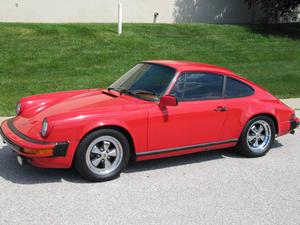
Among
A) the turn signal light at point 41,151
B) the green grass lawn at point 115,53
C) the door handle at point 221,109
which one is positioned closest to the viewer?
the turn signal light at point 41,151

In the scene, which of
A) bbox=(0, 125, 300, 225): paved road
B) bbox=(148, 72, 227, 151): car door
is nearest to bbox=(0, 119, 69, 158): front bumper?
bbox=(0, 125, 300, 225): paved road

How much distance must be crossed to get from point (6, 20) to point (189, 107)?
1445 cm

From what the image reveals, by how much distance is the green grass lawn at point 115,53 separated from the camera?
1091cm

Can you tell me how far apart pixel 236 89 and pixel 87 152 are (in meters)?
2.32

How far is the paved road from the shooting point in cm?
417

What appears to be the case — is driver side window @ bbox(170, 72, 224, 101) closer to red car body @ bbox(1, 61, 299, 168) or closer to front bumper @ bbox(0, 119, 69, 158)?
red car body @ bbox(1, 61, 299, 168)

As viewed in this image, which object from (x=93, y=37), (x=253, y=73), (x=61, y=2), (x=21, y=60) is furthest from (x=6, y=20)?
(x=253, y=73)

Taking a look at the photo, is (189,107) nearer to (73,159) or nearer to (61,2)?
(73,159)

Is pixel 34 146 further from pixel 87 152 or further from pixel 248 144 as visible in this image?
pixel 248 144

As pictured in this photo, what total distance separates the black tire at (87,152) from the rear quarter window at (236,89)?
1.67 m

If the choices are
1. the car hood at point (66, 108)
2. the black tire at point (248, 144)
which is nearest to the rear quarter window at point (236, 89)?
the black tire at point (248, 144)

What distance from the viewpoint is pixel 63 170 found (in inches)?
209

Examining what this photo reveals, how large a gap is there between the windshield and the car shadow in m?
0.92

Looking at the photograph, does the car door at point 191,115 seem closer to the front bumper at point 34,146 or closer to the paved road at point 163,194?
the paved road at point 163,194
